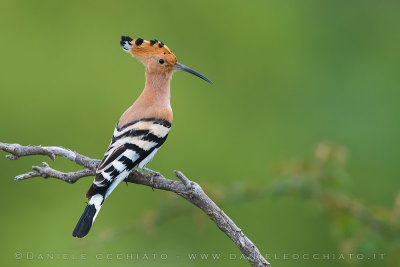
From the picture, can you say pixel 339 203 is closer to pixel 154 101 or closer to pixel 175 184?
pixel 154 101

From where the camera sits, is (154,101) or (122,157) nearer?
(122,157)

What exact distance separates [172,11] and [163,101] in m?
2.14

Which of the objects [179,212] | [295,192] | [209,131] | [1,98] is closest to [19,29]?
[1,98]

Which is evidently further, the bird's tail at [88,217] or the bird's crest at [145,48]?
the bird's crest at [145,48]

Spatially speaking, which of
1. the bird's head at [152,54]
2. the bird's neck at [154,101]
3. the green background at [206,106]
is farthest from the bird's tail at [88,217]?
the green background at [206,106]

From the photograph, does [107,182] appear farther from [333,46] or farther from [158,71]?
[333,46]

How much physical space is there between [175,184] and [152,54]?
656 mm

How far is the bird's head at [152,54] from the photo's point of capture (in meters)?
1.84

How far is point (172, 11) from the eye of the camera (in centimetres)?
393

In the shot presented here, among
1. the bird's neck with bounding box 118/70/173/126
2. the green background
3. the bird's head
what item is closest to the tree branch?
the bird's neck with bounding box 118/70/173/126

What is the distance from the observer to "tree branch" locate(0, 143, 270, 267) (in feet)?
3.79

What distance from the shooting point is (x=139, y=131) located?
1716mm

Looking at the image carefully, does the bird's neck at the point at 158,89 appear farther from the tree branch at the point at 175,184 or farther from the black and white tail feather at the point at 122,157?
the tree branch at the point at 175,184

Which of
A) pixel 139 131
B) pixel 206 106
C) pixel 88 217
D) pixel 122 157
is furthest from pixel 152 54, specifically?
pixel 206 106
